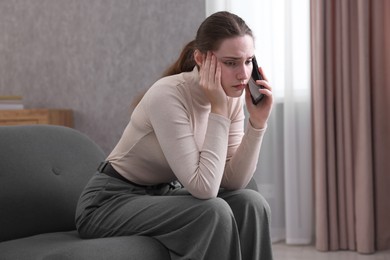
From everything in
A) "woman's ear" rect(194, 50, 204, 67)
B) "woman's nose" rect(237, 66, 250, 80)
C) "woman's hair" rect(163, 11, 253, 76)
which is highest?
"woman's hair" rect(163, 11, 253, 76)

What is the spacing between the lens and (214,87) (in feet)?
6.62

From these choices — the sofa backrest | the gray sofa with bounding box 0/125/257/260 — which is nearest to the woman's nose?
the gray sofa with bounding box 0/125/257/260

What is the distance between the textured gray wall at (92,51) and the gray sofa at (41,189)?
1.53m

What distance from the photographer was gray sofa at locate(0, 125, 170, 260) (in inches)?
76.8

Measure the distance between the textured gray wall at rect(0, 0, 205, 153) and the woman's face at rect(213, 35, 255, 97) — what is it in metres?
1.80

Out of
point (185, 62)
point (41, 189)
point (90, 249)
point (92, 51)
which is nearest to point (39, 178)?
point (41, 189)

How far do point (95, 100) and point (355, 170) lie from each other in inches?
61.0

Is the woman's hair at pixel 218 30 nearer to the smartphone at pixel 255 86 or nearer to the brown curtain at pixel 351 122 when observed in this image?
the smartphone at pixel 255 86

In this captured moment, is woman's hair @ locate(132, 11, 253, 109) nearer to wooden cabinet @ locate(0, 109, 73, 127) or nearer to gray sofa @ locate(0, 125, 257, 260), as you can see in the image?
gray sofa @ locate(0, 125, 257, 260)

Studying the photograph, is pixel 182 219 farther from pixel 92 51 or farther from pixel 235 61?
pixel 92 51

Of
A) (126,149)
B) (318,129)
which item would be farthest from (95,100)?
(126,149)

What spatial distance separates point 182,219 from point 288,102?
6.16ft

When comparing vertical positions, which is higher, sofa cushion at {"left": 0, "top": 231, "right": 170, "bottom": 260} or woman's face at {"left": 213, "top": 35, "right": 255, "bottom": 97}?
woman's face at {"left": 213, "top": 35, "right": 255, "bottom": 97}

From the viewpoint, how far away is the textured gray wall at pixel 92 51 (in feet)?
12.7
